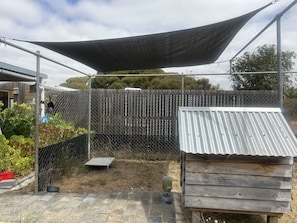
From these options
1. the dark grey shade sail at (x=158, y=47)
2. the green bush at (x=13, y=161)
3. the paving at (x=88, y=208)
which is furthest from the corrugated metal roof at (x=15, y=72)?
the paving at (x=88, y=208)

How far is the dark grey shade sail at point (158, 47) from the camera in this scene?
325cm

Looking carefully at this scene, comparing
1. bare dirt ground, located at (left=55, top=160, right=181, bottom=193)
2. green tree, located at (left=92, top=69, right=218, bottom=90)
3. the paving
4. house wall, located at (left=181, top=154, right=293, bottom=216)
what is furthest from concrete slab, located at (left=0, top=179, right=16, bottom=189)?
green tree, located at (left=92, top=69, right=218, bottom=90)

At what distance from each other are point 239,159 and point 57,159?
2906 mm

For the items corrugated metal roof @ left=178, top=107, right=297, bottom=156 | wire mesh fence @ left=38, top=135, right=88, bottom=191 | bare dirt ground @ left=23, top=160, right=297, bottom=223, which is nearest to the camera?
corrugated metal roof @ left=178, top=107, right=297, bottom=156

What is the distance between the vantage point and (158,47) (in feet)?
12.7

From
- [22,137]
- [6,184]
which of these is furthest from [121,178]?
[22,137]

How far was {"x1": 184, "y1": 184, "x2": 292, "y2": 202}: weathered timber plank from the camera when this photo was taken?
237cm

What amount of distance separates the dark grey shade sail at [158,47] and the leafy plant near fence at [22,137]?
150cm

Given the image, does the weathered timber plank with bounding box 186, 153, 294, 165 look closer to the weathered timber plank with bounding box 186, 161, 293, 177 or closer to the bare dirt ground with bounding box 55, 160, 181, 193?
the weathered timber plank with bounding box 186, 161, 293, 177

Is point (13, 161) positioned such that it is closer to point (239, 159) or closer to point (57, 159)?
point (57, 159)

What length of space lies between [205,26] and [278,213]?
7.17 ft

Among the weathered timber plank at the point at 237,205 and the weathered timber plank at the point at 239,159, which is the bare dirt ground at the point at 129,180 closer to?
the weathered timber plank at the point at 237,205

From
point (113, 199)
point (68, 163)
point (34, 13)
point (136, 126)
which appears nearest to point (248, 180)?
point (113, 199)

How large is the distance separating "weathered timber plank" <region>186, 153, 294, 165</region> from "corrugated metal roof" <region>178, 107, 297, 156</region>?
99mm
